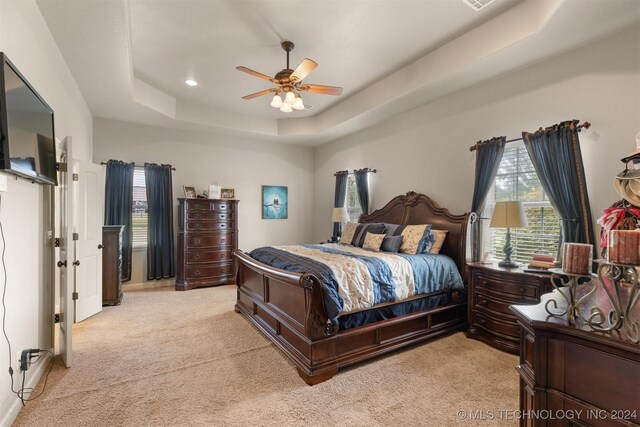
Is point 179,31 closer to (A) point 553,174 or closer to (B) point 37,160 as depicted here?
(B) point 37,160

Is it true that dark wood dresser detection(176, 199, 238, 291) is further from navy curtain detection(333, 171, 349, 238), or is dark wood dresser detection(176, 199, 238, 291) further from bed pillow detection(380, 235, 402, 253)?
bed pillow detection(380, 235, 402, 253)

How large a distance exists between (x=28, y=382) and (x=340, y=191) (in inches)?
191

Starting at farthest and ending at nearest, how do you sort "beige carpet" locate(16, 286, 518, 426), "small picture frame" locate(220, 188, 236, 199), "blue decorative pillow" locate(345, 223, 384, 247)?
"small picture frame" locate(220, 188, 236, 199) < "blue decorative pillow" locate(345, 223, 384, 247) < "beige carpet" locate(16, 286, 518, 426)

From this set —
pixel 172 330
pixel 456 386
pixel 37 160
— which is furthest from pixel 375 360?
pixel 37 160

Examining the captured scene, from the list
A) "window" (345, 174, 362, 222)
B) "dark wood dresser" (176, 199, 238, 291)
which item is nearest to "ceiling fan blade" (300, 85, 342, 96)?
"window" (345, 174, 362, 222)

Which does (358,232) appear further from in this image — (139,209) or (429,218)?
(139,209)

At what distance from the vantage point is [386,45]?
3.45m

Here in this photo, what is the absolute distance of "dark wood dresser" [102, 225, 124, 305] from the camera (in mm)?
4336

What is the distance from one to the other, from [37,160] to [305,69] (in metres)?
2.26

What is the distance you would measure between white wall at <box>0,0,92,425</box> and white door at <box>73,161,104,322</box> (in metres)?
0.96

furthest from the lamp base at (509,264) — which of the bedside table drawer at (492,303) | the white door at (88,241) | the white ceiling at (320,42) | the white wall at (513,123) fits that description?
the white door at (88,241)

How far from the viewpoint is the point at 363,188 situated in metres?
5.44

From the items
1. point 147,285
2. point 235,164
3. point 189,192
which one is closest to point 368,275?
point 189,192

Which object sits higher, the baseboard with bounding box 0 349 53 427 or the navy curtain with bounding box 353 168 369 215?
the navy curtain with bounding box 353 168 369 215
